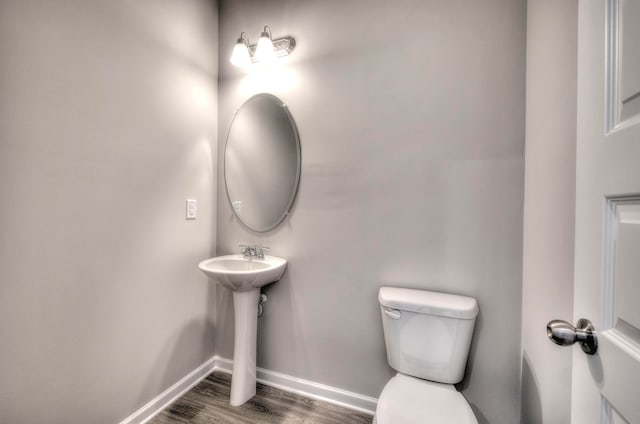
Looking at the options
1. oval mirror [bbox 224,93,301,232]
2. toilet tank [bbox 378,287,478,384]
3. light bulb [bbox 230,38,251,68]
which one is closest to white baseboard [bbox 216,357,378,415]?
toilet tank [bbox 378,287,478,384]

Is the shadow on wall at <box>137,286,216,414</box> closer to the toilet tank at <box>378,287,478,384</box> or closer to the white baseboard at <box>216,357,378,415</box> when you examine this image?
the white baseboard at <box>216,357,378,415</box>

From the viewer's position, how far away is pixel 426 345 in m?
1.25

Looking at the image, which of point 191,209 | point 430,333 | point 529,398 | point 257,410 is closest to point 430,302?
point 430,333

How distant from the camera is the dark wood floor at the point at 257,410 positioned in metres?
1.48

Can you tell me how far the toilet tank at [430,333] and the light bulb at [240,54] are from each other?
64.0 inches

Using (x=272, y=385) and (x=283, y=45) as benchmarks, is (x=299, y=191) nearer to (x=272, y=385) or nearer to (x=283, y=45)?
(x=283, y=45)

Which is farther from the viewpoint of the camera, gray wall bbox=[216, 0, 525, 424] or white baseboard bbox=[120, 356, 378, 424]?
white baseboard bbox=[120, 356, 378, 424]

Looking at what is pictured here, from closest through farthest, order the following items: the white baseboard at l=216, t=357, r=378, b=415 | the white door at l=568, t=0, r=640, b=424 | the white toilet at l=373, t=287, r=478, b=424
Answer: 1. the white door at l=568, t=0, r=640, b=424
2. the white toilet at l=373, t=287, r=478, b=424
3. the white baseboard at l=216, t=357, r=378, b=415

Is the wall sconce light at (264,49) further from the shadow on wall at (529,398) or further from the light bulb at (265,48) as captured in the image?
the shadow on wall at (529,398)

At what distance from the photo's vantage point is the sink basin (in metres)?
1.44

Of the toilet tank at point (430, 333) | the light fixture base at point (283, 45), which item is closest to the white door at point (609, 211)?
the toilet tank at point (430, 333)

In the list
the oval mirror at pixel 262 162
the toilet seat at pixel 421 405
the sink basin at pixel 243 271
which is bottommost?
the toilet seat at pixel 421 405

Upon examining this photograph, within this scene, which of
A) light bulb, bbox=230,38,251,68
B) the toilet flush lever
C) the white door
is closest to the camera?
the white door

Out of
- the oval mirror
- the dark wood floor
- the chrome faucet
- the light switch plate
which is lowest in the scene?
the dark wood floor
